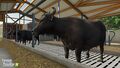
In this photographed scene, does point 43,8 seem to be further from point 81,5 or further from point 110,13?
point 110,13

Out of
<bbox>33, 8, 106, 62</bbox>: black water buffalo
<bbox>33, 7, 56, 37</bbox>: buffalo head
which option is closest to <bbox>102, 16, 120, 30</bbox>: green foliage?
<bbox>33, 8, 106, 62</bbox>: black water buffalo

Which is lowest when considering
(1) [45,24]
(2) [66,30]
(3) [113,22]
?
(2) [66,30]

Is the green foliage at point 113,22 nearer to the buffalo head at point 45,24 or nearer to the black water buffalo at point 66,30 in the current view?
the black water buffalo at point 66,30

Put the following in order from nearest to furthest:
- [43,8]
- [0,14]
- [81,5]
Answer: [81,5] < [43,8] < [0,14]

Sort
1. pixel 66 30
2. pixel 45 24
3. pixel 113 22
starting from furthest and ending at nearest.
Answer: pixel 113 22, pixel 66 30, pixel 45 24

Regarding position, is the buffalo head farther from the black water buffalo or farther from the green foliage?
the green foliage

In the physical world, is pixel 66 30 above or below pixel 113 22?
below

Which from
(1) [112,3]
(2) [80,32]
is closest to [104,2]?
(1) [112,3]

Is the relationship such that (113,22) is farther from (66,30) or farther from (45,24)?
(45,24)

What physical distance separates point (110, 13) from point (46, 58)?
17.1 meters

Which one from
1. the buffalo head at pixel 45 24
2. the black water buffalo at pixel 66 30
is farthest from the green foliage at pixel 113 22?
the buffalo head at pixel 45 24

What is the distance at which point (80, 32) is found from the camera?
16.9 ft

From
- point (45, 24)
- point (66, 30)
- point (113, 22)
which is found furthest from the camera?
point (113, 22)

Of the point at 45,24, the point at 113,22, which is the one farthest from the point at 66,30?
the point at 113,22
